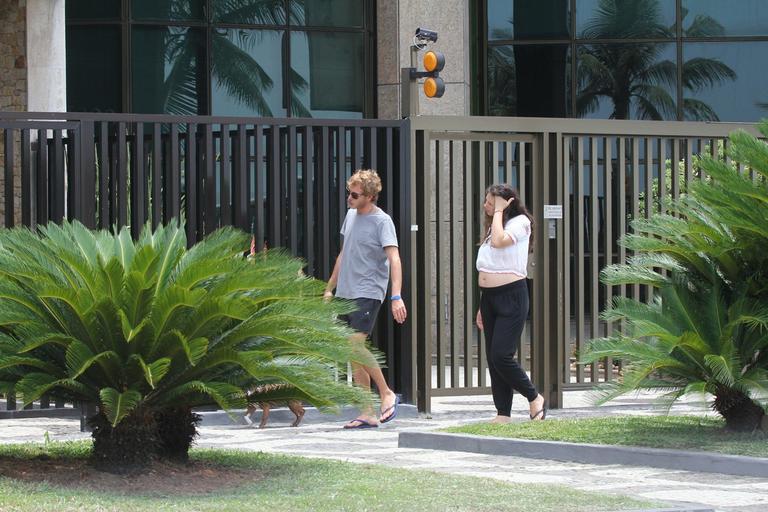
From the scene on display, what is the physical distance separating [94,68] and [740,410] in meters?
12.0

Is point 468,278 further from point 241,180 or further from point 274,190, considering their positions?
point 241,180

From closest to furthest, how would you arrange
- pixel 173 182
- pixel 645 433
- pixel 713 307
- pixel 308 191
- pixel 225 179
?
pixel 713 307 < pixel 645 433 < pixel 173 182 < pixel 225 179 < pixel 308 191

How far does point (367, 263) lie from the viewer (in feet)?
37.9

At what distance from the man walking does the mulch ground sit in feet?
11.0

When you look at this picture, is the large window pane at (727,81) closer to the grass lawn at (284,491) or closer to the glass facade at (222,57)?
the glass facade at (222,57)

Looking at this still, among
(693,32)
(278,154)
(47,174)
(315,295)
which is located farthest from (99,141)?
(693,32)

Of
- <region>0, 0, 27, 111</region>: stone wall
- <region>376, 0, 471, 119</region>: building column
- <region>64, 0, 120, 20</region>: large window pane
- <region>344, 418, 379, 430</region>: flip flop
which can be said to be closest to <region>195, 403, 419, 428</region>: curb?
<region>344, 418, 379, 430</region>: flip flop

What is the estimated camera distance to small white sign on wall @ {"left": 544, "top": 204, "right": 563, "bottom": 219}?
513 inches

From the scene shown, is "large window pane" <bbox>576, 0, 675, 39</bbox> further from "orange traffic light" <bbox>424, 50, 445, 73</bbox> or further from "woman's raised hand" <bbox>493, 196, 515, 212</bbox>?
"woman's raised hand" <bbox>493, 196, 515, 212</bbox>

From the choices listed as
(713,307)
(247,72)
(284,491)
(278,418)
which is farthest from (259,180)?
(247,72)

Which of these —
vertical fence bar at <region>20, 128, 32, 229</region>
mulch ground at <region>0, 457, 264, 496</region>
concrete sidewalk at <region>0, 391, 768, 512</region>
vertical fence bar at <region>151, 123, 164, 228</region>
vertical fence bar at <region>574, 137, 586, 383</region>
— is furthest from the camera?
vertical fence bar at <region>574, 137, 586, 383</region>

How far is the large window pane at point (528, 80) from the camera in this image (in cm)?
2047

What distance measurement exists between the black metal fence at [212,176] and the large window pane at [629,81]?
8293 millimetres

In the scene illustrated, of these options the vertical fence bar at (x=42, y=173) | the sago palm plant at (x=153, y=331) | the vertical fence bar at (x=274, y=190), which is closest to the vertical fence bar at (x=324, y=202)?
the vertical fence bar at (x=274, y=190)
